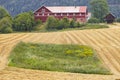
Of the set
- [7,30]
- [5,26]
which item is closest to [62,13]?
[5,26]

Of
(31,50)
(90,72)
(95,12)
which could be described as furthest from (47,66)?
(95,12)

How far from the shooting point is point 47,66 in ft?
121

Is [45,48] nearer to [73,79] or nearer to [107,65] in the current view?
[107,65]

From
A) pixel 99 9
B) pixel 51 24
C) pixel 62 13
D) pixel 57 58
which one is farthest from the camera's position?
pixel 99 9

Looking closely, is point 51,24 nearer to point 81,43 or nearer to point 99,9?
point 81,43

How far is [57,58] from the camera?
44.9 m

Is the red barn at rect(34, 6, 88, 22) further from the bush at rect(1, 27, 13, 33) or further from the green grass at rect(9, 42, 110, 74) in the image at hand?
the green grass at rect(9, 42, 110, 74)

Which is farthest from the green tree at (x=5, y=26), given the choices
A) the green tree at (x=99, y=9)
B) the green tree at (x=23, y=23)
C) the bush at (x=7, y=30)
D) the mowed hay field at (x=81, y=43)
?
the green tree at (x=99, y=9)

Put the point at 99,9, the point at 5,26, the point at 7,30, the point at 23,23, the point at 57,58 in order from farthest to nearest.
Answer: the point at 99,9 → the point at 23,23 → the point at 5,26 → the point at 7,30 → the point at 57,58

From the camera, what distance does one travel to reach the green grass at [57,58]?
122ft

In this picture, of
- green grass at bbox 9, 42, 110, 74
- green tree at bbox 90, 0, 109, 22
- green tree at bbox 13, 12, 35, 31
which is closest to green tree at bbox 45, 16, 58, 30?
green tree at bbox 13, 12, 35, 31

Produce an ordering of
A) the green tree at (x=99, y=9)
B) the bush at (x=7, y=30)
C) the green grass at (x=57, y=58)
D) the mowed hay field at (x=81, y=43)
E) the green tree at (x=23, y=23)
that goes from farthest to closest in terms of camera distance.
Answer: the green tree at (x=99, y=9)
the green tree at (x=23, y=23)
the bush at (x=7, y=30)
the green grass at (x=57, y=58)
the mowed hay field at (x=81, y=43)

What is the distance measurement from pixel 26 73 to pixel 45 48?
19.7 meters

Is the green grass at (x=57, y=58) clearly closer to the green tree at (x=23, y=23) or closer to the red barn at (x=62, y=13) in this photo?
the green tree at (x=23, y=23)
